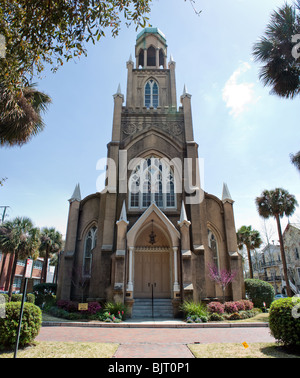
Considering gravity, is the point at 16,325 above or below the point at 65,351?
above

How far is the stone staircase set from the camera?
15.8 meters

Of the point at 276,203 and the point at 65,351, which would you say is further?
the point at 276,203

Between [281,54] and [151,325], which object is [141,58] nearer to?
[281,54]

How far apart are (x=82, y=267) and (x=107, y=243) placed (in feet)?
9.52

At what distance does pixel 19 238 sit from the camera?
89.9 ft

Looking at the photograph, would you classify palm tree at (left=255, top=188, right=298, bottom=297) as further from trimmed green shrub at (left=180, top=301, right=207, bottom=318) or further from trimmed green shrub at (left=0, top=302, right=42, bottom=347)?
trimmed green shrub at (left=0, top=302, right=42, bottom=347)

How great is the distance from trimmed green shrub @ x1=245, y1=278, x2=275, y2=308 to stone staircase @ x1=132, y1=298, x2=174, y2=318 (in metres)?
6.06

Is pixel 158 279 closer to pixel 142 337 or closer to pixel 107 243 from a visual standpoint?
pixel 107 243

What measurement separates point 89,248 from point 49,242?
18.2 metres

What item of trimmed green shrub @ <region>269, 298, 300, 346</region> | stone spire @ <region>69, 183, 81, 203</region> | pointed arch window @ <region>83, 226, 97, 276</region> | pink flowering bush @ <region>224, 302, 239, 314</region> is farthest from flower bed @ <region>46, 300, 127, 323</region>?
trimmed green shrub @ <region>269, 298, 300, 346</region>

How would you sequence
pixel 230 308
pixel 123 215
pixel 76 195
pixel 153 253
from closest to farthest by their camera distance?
pixel 230 308
pixel 123 215
pixel 153 253
pixel 76 195

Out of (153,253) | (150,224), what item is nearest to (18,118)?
(150,224)

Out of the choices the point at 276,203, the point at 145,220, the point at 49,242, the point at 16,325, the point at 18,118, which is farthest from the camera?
the point at 49,242

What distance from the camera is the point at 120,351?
7.11 meters
